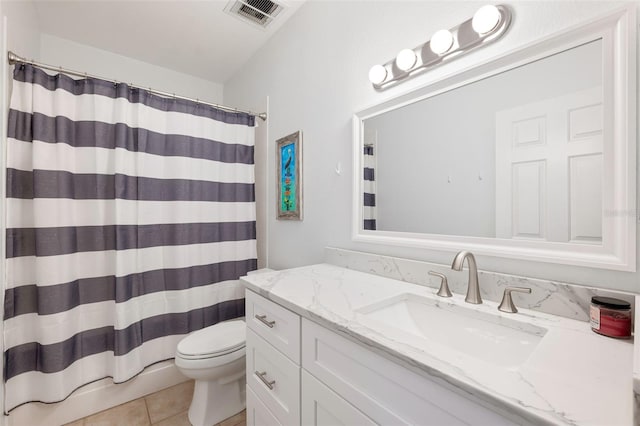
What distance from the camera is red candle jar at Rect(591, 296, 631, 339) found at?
2.06 feet

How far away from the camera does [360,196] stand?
1.42 m

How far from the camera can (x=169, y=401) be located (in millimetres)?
1703

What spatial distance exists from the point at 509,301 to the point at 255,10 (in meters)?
2.15

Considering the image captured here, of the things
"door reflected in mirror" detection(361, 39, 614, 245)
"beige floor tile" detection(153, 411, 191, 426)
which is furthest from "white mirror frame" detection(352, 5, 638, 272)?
→ "beige floor tile" detection(153, 411, 191, 426)

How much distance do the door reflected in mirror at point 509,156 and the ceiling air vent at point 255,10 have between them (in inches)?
45.7

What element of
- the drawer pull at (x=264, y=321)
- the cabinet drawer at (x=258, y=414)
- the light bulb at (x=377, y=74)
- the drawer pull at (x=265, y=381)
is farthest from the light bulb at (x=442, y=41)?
the cabinet drawer at (x=258, y=414)

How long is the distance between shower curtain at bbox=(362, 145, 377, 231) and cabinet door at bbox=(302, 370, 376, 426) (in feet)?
2.49

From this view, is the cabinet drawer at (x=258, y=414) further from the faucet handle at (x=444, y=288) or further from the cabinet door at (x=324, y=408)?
the faucet handle at (x=444, y=288)

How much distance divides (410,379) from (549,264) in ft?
1.96

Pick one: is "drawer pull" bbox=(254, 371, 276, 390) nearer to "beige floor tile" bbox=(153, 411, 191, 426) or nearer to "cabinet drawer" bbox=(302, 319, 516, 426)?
"cabinet drawer" bbox=(302, 319, 516, 426)

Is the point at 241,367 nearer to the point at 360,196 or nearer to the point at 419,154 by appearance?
the point at 360,196

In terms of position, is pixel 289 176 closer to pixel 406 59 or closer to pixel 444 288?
pixel 406 59

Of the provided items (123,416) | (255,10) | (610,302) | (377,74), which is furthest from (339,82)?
(123,416)

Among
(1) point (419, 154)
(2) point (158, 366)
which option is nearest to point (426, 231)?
(1) point (419, 154)
